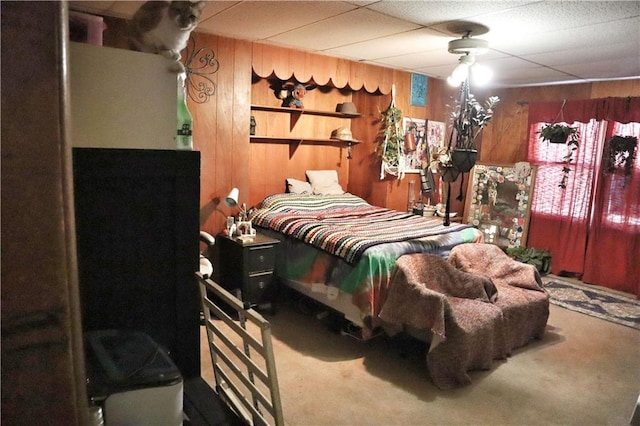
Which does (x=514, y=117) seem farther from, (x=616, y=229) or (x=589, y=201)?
(x=616, y=229)

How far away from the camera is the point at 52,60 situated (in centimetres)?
32

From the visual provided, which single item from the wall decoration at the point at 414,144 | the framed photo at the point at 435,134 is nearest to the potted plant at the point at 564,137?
the framed photo at the point at 435,134

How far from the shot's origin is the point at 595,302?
13.4 feet

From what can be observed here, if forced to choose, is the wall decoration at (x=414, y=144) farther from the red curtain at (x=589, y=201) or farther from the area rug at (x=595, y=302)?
the area rug at (x=595, y=302)

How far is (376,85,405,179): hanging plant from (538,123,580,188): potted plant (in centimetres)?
161

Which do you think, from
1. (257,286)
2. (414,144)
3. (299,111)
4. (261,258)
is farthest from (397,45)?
(257,286)

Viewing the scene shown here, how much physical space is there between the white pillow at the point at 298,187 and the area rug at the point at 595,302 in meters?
2.62

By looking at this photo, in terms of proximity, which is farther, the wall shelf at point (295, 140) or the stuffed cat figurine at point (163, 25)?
the wall shelf at point (295, 140)

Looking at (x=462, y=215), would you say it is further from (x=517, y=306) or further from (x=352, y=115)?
(x=517, y=306)

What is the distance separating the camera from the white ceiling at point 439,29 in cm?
245

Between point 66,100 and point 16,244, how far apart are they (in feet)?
0.38

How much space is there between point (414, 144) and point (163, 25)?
4132mm

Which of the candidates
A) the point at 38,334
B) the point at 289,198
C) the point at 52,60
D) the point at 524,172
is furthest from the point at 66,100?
the point at 524,172

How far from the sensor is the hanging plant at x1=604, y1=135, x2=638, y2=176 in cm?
423
